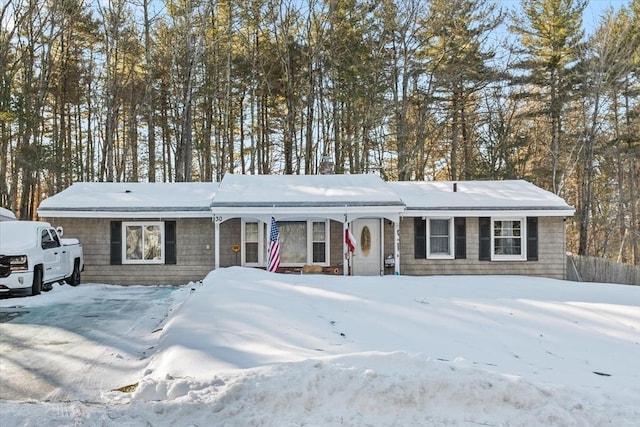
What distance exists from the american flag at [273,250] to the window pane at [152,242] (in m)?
3.67

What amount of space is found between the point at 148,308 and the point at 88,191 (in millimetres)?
7908

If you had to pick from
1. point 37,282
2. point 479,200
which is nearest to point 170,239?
point 37,282

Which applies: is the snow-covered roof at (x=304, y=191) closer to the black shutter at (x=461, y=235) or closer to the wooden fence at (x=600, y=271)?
the black shutter at (x=461, y=235)

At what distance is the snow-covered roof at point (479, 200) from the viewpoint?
14.9 meters

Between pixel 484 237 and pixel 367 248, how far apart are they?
3.72 m

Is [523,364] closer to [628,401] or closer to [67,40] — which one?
[628,401]

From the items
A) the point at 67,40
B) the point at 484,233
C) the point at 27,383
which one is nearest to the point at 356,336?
the point at 27,383

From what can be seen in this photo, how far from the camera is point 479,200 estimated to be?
1546cm

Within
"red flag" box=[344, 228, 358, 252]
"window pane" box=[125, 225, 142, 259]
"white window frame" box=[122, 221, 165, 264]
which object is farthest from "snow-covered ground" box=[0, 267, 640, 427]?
"window pane" box=[125, 225, 142, 259]

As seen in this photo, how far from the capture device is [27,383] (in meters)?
5.09

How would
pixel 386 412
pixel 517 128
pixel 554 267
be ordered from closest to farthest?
pixel 386 412 < pixel 554 267 < pixel 517 128

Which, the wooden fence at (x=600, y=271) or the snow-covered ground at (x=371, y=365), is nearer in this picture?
the snow-covered ground at (x=371, y=365)

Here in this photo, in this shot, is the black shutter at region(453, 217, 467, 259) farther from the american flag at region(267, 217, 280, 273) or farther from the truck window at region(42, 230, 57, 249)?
the truck window at region(42, 230, 57, 249)

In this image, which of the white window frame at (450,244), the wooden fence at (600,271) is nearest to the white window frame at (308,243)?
the white window frame at (450,244)
